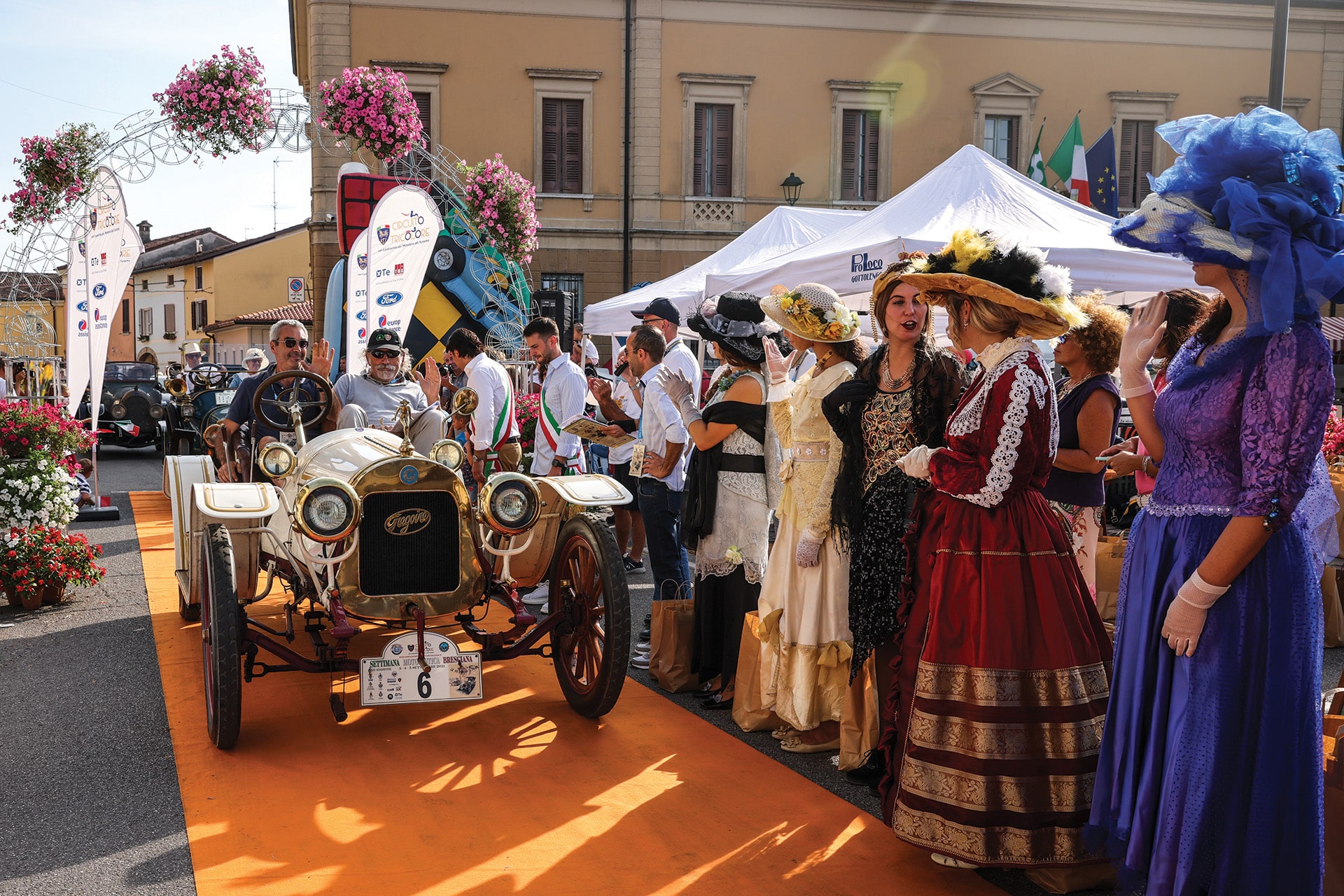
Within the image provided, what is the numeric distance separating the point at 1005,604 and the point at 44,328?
11.9m

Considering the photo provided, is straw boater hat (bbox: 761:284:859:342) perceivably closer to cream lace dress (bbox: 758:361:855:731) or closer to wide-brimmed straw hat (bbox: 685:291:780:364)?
cream lace dress (bbox: 758:361:855:731)

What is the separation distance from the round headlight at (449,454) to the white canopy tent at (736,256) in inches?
239

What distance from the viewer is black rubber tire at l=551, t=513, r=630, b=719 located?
4199mm

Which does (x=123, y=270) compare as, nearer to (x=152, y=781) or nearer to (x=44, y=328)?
(x=44, y=328)

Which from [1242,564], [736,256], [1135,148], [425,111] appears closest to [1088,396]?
[1242,564]

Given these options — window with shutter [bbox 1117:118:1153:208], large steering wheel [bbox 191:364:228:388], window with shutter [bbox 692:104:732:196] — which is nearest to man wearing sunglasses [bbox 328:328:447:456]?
large steering wheel [bbox 191:364:228:388]

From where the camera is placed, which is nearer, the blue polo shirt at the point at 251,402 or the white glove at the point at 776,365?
the white glove at the point at 776,365

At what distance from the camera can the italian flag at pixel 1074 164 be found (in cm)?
1218

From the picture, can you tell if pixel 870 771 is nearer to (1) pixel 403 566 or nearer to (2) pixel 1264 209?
(1) pixel 403 566

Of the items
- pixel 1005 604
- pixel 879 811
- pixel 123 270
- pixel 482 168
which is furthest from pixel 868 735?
pixel 482 168

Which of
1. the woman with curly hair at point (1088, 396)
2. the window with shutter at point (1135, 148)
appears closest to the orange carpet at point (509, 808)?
the woman with curly hair at point (1088, 396)

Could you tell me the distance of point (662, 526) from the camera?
5434mm

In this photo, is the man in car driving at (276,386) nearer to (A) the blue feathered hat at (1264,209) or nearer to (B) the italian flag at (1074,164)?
(A) the blue feathered hat at (1264,209)

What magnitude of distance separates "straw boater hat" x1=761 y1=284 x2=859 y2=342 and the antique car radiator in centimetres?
160
